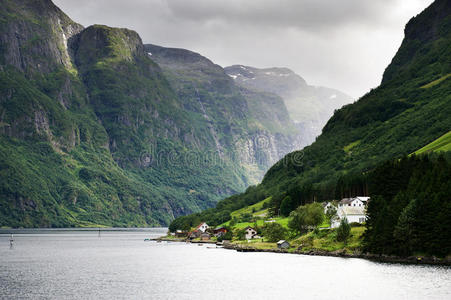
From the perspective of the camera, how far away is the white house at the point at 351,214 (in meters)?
178

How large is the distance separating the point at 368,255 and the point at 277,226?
6251 cm

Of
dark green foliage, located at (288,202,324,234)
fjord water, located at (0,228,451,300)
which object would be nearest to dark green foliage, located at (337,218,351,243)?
fjord water, located at (0,228,451,300)

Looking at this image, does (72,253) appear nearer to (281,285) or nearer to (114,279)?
(114,279)

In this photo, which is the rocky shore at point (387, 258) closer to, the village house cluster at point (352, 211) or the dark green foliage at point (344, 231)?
the dark green foliage at point (344, 231)

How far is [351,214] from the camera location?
179375mm

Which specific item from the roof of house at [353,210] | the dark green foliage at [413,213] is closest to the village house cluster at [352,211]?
the roof of house at [353,210]

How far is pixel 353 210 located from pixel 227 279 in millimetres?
74735

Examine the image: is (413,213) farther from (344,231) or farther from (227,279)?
(227,279)

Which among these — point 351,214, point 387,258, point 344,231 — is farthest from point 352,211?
point 387,258

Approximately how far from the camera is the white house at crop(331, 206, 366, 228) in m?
178

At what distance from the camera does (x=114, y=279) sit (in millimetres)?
121500

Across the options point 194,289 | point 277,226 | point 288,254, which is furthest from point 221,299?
point 277,226

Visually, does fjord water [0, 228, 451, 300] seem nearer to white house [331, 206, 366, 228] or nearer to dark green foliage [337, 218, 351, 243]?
dark green foliage [337, 218, 351, 243]

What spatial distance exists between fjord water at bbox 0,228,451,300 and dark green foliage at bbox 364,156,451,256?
737 cm
